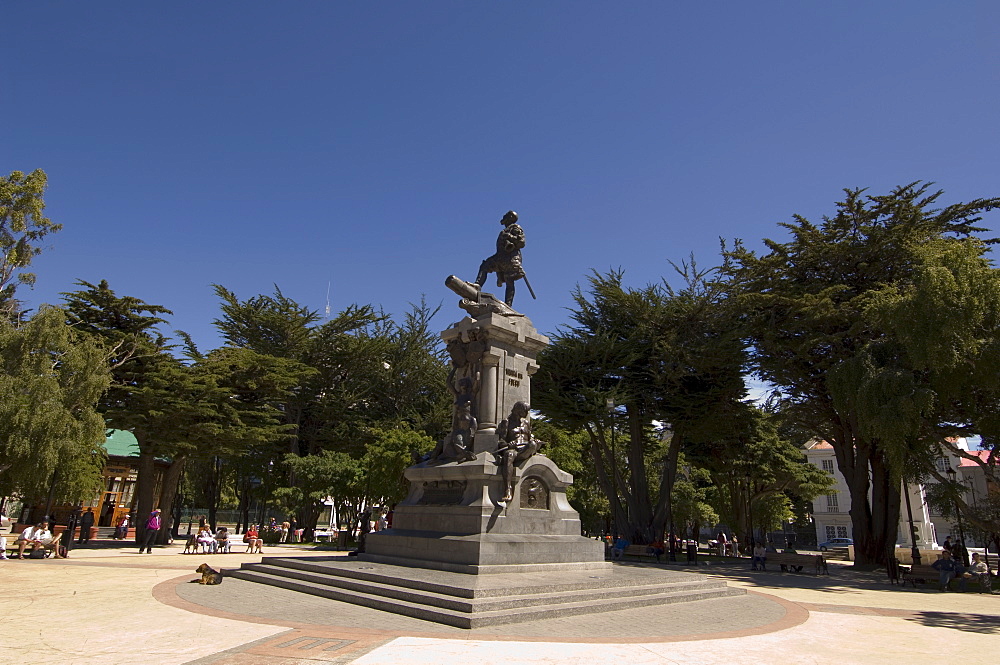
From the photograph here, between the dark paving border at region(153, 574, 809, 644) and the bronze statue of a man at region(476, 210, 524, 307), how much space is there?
8.52 meters

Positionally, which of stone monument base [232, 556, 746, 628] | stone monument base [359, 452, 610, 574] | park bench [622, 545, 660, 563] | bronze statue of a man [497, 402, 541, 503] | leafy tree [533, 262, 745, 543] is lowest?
park bench [622, 545, 660, 563]

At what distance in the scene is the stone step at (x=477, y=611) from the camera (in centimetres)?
797

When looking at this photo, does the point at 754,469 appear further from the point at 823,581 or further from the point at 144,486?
the point at 144,486

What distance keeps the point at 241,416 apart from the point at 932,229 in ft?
102

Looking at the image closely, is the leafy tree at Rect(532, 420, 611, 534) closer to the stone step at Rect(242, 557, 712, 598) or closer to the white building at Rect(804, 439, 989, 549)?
the stone step at Rect(242, 557, 712, 598)

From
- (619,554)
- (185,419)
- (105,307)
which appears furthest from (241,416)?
(619,554)

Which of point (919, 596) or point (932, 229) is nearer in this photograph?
point (919, 596)

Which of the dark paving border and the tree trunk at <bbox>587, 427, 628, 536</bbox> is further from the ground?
the tree trunk at <bbox>587, 427, 628, 536</bbox>

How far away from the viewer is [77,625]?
7652 mm

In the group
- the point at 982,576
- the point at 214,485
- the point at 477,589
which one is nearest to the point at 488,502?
the point at 477,589

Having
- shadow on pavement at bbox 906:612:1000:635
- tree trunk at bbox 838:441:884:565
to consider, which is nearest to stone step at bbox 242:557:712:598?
shadow on pavement at bbox 906:612:1000:635

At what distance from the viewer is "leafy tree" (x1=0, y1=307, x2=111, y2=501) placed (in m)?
18.8

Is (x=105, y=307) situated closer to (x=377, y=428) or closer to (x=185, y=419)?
(x=185, y=419)

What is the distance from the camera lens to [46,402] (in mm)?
19516
